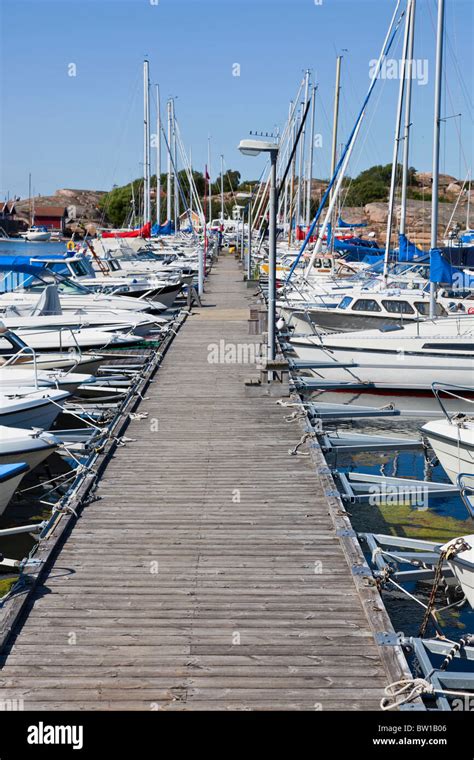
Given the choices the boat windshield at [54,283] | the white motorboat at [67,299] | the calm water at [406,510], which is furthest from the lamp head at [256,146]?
the boat windshield at [54,283]

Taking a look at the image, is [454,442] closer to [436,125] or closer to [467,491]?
[467,491]

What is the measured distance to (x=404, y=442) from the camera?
14320mm

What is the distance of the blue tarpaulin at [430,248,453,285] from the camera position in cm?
2027

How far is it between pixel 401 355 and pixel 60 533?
1293 cm

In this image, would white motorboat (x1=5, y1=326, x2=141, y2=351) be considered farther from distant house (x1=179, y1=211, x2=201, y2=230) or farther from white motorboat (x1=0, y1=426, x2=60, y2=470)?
distant house (x1=179, y1=211, x2=201, y2=230)

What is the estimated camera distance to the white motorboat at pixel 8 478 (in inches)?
455

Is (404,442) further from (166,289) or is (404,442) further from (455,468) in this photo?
(166,289)

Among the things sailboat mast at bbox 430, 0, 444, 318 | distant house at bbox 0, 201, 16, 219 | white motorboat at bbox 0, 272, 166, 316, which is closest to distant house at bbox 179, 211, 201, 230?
white motorboat at bbox 0, 272, 166, 316

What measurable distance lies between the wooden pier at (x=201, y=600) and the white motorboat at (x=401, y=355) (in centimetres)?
865

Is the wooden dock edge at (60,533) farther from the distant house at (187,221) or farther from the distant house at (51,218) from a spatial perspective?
the distant house at (51,218)

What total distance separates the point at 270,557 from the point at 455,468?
5.29 meters

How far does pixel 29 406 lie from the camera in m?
14.1

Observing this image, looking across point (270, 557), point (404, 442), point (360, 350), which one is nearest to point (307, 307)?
point (360, 350)

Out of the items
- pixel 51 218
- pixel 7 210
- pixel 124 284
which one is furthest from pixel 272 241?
pixel 51 218
